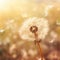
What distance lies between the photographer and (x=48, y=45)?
2.01 metres

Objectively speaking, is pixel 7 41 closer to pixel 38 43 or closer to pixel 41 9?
pixel 38 43

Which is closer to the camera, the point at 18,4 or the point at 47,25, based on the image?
the point at 47,25

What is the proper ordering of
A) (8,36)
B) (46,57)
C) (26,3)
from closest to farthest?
(46,57)
(8,36)
(26,3)

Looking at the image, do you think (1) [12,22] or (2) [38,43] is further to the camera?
(1) [12,22]

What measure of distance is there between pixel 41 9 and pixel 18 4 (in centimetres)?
24

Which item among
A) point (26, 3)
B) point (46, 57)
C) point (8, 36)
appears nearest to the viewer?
point (46, 57)

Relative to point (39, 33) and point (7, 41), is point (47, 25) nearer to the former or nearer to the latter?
point (39, 33)

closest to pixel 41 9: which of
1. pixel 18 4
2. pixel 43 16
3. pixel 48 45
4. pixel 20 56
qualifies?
pixel 43 16

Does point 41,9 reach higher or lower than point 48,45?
higher

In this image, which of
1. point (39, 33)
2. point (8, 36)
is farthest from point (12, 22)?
point (39, 33)

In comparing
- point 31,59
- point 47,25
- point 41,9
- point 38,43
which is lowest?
point 31,59

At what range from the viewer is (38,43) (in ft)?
6.63

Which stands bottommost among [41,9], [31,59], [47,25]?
[31,59]

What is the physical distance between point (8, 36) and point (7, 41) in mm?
50
